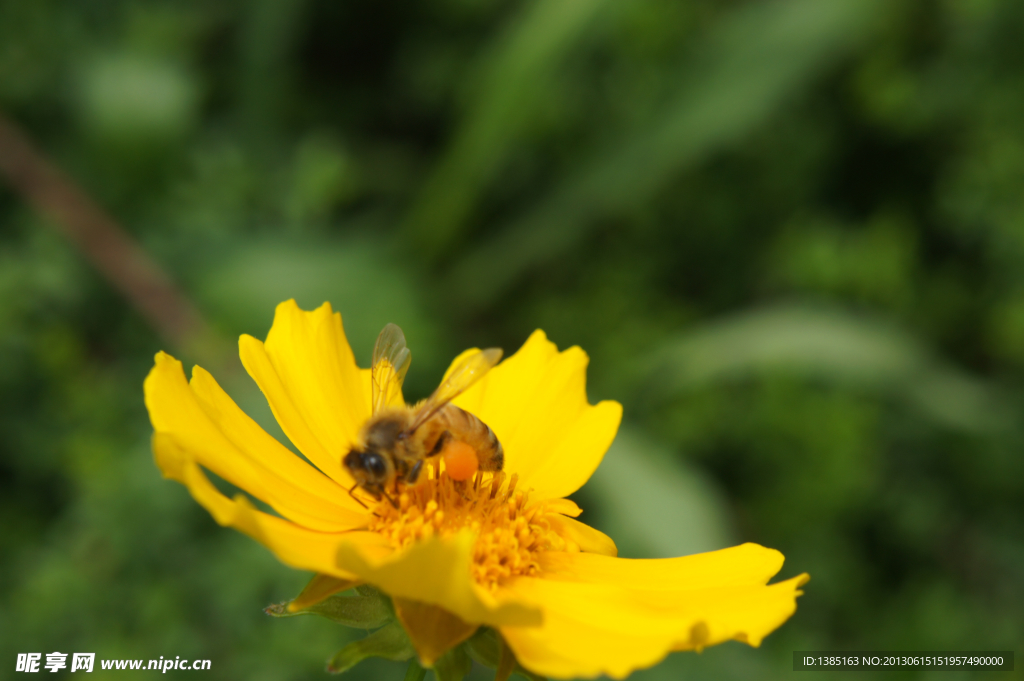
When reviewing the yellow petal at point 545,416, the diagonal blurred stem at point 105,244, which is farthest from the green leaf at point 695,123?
the yellow petal at point 545,416

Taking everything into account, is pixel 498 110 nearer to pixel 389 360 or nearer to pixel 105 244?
pixel 105 244

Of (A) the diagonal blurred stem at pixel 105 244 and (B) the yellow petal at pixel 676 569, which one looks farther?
(A) the diagonal blurred stem at pixel 105 244

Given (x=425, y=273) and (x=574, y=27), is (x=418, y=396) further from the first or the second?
(x=574, y=27)

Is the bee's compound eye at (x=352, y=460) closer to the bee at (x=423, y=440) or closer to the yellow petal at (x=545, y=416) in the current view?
the bee at (x=423, y=440)

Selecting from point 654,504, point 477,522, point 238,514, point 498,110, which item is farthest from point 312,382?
point 498,110

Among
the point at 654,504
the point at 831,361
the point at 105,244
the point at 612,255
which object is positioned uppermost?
the point at 612,255

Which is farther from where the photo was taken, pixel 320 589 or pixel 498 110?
pixel 498 110
